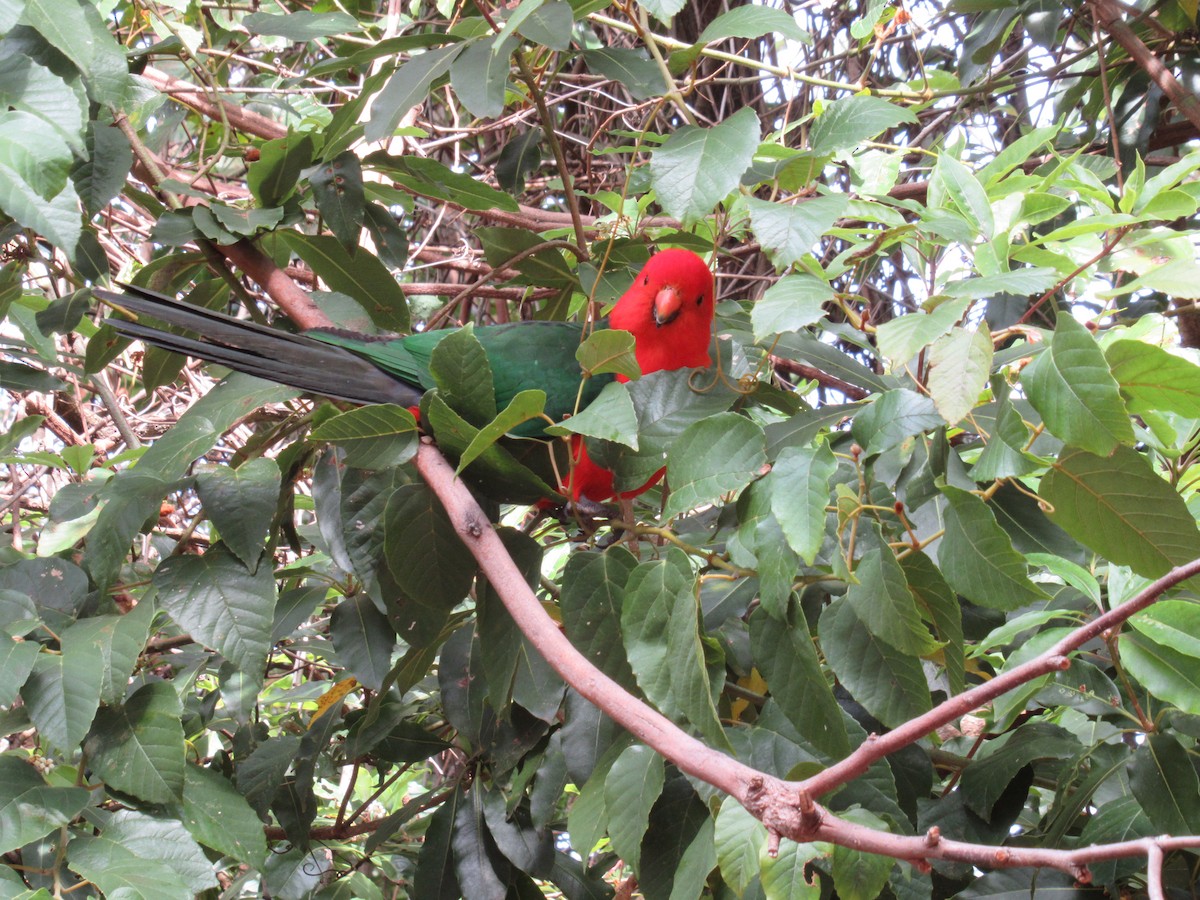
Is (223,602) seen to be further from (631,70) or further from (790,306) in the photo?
(631,70)

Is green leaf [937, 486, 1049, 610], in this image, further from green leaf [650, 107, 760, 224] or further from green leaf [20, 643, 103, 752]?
green leaf [20, 643, 103, 752]

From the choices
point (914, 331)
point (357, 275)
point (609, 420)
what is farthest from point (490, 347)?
point (914, 331)

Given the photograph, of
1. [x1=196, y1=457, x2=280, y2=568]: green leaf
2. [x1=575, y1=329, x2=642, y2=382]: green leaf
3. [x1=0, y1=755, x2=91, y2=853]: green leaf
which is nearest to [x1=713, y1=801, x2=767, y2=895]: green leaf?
[x1=575, y1=329, x2=642, y2=382]: green leaf

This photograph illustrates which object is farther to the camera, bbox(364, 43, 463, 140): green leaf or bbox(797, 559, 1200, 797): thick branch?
bbox(364, 43, 463, 140): green leaf

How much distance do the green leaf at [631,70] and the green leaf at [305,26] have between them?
56cm

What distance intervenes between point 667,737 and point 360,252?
1515mm

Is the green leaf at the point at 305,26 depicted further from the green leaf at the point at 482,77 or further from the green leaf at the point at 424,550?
the green leaf at the point at 424,550

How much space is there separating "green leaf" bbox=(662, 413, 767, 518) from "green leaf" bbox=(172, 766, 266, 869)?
0.93m

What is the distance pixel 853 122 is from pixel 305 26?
1206mm

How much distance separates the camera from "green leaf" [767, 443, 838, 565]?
1.09 metres

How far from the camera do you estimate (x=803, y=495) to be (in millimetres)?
1123

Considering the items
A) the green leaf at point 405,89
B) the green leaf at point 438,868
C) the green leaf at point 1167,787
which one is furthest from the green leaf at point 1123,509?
the green leaf at point 438,868

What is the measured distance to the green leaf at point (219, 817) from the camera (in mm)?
1579

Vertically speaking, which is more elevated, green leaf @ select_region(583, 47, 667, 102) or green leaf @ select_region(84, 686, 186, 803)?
green leaf @ select_region(583, 47, 667, 102)
